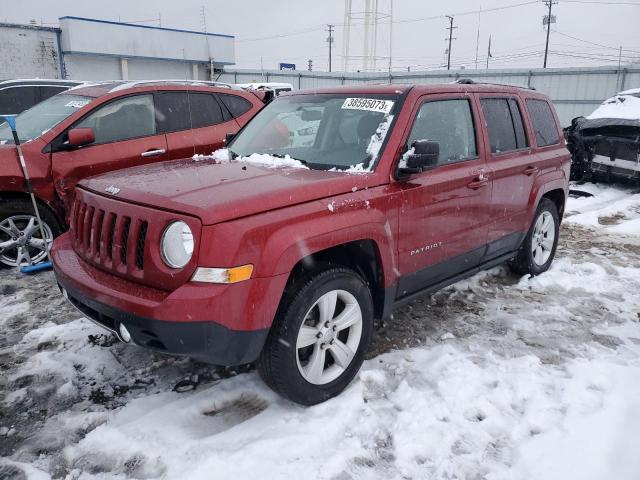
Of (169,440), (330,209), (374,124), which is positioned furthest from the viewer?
(374,124)

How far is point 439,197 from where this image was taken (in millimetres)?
3520

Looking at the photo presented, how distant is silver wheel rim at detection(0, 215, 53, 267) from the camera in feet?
16.3

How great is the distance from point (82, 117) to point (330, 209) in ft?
11.5

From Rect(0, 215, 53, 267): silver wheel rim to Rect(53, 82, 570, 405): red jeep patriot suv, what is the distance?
1924 millimetres

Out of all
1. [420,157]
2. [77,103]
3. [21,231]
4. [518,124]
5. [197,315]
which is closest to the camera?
Result: [197,315]

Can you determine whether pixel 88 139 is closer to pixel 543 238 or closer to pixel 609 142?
pixel 543 238

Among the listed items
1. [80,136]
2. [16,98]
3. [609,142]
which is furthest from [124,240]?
[609,142]

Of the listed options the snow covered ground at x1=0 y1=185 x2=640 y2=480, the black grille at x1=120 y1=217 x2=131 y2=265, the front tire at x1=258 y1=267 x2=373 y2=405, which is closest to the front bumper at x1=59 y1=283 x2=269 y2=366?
the front tire at x1=258 y1=267 x2=373 y2=405

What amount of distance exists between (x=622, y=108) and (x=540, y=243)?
22.9 ft

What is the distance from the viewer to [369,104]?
140 inches

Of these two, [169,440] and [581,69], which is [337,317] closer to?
[169,440]

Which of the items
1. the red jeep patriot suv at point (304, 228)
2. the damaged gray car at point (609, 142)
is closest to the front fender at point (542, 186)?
the red jeep patriot suv at point (304, 228)

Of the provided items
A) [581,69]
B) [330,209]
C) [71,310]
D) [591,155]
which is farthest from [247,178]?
[581,69]

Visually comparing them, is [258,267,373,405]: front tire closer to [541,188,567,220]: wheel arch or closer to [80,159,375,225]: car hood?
[80,159,375,225]: car hood
